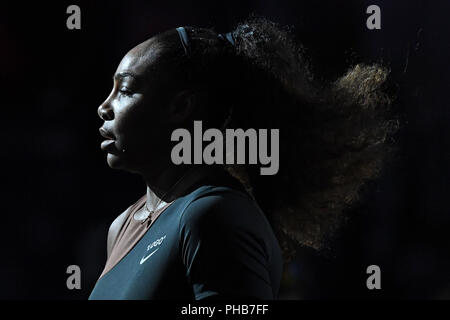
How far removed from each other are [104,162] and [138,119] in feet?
5.12

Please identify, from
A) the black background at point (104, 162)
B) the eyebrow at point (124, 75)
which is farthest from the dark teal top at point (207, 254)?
the black background at point (104, 162)

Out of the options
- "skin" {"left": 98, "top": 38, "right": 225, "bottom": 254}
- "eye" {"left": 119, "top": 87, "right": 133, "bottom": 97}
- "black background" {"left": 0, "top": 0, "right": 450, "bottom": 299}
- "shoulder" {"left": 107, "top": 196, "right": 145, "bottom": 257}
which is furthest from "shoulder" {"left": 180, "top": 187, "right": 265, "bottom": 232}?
"black background" {"left": 0, "top": 0, "right": 450, "bottom": 299}

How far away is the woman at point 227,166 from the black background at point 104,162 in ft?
3.56

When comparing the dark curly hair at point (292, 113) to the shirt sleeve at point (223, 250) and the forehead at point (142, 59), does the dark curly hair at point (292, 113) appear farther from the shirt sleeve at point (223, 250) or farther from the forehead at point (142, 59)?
the shirt sleeve at point (223, 250)

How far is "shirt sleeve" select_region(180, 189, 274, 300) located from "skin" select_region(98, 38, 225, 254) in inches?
5.9

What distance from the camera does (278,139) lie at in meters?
1.41

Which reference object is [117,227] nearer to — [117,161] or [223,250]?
[117,161]

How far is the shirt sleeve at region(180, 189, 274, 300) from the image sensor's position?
1057mm

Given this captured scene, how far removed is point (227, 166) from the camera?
1497 mm

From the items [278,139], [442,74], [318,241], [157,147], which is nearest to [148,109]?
[157,147]
